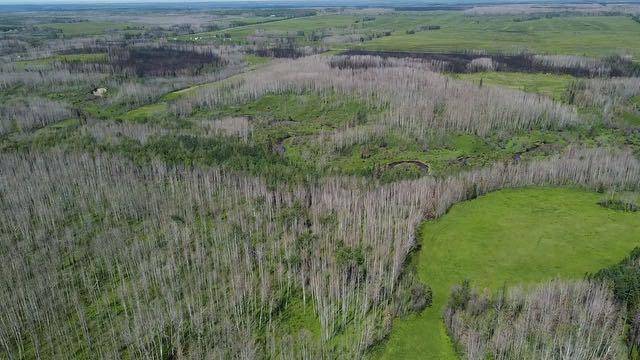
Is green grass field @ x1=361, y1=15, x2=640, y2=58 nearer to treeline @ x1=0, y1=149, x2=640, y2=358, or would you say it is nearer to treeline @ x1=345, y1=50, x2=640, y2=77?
treeline @ x1=345, y1=50, x2=640, y2=77

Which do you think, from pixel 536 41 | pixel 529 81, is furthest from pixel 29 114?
pixel 536 41

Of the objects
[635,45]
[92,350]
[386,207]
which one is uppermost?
[635,45]

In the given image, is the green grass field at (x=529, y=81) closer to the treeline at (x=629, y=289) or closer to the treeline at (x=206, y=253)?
the treeline at (x=206, y=253)

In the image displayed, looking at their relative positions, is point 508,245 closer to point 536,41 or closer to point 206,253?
point 206,253

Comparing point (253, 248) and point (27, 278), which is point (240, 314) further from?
point (27, 278)

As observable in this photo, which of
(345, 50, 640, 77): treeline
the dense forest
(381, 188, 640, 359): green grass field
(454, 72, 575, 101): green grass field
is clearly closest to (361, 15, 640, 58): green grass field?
(345, 50, 640, 77): treeline

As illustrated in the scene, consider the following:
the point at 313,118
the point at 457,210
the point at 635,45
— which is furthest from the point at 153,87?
the point at 635,45
